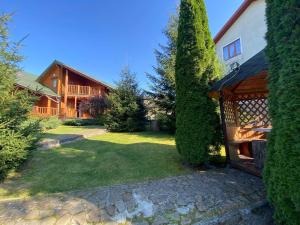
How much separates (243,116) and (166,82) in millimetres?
5067

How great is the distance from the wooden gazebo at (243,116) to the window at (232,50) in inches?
469

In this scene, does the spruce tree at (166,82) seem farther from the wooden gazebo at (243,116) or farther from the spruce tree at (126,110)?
the wooden gazebo at (243,116)

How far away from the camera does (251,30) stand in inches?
631

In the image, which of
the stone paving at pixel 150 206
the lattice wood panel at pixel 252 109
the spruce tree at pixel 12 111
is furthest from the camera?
the lattice wood panel at pixel 252 109

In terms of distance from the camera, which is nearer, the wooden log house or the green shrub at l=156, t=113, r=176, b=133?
the green shrub at l=156, t=113, r=176, b=133

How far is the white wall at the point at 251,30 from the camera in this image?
15.2m

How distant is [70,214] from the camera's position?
3059 mm

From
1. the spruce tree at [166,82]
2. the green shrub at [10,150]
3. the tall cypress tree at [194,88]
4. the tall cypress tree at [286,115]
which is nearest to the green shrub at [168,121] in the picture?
the spruce tree at [166,82]

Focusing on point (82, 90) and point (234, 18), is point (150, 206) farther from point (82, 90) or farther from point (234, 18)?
point (82, 90)

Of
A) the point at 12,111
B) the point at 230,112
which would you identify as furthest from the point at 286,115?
the point at 12,111

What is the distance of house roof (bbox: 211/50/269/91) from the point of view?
168 inches

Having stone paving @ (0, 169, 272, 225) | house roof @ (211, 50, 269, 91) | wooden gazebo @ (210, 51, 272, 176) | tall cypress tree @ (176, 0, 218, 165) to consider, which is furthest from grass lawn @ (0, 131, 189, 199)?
house roof @ (211, 50, 269, 91)

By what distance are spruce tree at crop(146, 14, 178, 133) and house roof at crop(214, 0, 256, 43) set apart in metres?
8.28

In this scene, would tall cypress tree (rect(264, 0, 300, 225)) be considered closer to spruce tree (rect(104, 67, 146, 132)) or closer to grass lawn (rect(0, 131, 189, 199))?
grass lawn (rect(0, 131, 189, 199))
